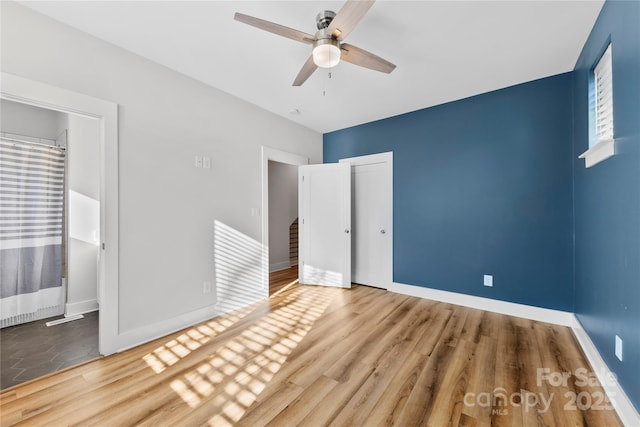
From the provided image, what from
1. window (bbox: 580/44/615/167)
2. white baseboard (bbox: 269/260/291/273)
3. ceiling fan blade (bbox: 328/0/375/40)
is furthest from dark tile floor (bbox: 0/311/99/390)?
window (bbox: 580/44/615/167)

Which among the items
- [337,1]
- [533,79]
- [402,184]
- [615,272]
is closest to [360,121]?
[402,184]

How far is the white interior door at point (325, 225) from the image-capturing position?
4.07 metres

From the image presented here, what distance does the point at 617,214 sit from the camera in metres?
1.60

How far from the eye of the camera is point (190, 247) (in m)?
2.77

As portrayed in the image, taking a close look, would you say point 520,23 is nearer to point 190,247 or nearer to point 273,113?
point 273,113

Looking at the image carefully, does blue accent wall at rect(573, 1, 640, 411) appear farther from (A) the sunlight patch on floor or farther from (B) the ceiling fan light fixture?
(A) the sunlight patch on floor

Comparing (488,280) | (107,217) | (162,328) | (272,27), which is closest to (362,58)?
(272,27)

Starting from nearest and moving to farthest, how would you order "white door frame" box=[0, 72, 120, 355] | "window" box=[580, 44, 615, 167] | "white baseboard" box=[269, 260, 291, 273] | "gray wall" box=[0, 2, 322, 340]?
1. "window" box=[580, 44, 615, 167]
2. "gray wall" box=[0, 2, 322, 340]
3. "white door frame" box=[0, 72, 120, 355]
4. "white baseboard" box=[269, 260, 291, 273]

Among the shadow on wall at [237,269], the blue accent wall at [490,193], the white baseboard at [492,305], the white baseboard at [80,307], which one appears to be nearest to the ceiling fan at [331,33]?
the blue accent wall at [490,193]

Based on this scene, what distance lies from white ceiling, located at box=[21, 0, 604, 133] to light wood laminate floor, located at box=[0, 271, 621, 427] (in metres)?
2.67

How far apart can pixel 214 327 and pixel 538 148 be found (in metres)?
4.08

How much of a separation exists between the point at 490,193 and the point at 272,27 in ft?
9.87

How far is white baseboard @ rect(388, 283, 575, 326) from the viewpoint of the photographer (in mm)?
2713

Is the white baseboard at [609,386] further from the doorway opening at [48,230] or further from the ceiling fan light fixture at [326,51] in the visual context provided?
the doorway opening at [48,230]
